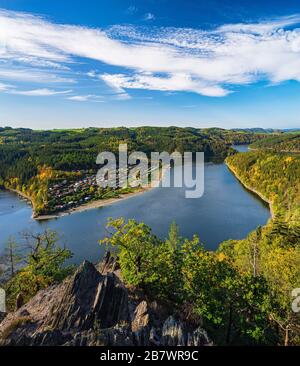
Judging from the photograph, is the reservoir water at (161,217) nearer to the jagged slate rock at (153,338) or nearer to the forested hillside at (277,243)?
the forested hillside at (277,243)

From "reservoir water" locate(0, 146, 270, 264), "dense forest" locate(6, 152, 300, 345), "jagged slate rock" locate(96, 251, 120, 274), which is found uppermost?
"dense forest" locate(6, 152, 300, 345)

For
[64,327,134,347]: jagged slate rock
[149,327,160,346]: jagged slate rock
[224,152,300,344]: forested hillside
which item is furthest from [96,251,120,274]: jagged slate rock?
[64,327,134,347]: jagged slate rock

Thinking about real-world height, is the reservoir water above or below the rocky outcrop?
below

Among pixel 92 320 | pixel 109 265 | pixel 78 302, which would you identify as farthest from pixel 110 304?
pixel 109 265

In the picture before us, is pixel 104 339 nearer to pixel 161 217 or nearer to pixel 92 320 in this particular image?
pixel 92 320

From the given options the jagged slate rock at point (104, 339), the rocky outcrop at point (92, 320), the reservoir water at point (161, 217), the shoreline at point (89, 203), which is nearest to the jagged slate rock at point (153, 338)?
the rocky outcrop at point (92, 320)

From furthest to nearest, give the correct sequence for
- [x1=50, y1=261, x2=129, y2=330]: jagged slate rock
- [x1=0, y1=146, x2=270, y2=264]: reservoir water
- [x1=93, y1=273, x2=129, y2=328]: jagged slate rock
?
[x1=0, y1=146, x2=270, y2=264]: reservoir water < [x1=93, y1=273, x2=129, y2=328]: jagged slate rock < [x1=50, y1=261, x2=129, y2=330]: jagged slate rock

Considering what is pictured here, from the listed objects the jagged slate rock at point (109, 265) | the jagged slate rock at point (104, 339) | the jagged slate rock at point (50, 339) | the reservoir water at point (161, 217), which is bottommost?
the reservoir water at point (161, 217)

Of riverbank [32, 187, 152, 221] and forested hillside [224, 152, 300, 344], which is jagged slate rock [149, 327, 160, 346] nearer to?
forested hillside [224, 152, 300, 344]
